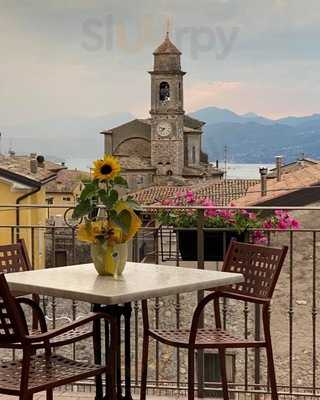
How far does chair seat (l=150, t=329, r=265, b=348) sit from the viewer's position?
121 inches

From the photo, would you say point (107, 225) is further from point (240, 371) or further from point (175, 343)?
point (240, 371)

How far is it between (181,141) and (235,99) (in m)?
24.4

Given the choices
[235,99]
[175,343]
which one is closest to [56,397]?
[175,343]

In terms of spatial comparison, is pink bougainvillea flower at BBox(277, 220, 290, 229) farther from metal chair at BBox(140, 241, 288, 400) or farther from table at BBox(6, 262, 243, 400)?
table at BBox(6, 262, 243, 400)

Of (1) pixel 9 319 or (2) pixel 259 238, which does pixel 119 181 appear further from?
(2) pixel 259 238

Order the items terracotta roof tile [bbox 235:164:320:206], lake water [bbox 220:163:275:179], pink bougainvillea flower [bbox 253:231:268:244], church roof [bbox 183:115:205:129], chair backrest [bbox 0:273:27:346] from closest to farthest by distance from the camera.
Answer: chair backrest [bbox 0:273:27:346] → pink bougainvillea flower [bbox 253:231:268:244] → terracotta roof tile [bbox 235:164:320:206] → lake water [bbox 220:163:275:179] → church roof [bbox 183:115:205:129]

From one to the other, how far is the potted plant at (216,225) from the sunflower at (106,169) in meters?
1.11

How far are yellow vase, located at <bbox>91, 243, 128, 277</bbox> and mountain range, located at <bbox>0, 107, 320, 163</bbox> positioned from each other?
1.75ft

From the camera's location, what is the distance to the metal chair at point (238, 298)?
10.1 ft

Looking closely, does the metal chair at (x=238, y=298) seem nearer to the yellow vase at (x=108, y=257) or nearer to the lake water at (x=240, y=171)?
the yellow vase at (x=108, y=257)

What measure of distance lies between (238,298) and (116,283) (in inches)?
21.6

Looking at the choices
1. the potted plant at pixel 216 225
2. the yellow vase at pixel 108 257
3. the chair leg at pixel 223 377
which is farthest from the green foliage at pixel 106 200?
the potted plant at pixel 216 225

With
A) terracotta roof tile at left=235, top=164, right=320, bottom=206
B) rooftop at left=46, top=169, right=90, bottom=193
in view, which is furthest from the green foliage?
rooftop at left=46, top=169, right=90, bottom=193

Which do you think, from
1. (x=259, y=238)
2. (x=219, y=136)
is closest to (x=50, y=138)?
(x=259, y=238)
